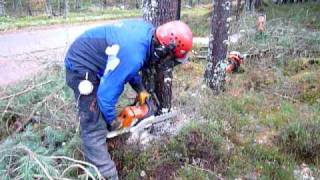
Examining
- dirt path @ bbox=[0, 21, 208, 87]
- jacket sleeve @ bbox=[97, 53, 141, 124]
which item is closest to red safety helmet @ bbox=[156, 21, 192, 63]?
jacket sleeve @ bbox=[97, 53, 141, 124]

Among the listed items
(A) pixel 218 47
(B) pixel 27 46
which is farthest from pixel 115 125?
(B) pixel 27 46

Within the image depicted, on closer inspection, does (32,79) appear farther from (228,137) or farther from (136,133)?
(228,137)

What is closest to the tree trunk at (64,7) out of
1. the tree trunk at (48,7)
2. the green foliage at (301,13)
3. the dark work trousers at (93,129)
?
the tree trunk at (48,7)

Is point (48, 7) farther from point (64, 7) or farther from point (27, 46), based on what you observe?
point (27, 46)

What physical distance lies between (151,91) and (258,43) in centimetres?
678

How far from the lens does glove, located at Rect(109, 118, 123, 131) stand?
4.03m

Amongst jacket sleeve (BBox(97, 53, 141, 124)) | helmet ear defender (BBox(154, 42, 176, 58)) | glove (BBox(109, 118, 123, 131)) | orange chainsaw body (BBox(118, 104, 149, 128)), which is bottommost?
glove (BBox(109, 118, 123, 131))

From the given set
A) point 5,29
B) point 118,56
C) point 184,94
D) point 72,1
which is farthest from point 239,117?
point 72,1

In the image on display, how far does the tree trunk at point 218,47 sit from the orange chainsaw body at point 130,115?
3297 millimetres

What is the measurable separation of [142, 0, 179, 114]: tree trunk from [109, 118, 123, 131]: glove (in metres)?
0.71

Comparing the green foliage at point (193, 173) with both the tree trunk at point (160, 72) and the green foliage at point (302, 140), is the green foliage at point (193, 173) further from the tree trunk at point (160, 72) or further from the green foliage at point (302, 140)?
the green foliage at point (302, 140)

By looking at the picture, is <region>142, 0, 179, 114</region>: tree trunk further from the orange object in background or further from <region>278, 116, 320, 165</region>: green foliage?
the orange object in background

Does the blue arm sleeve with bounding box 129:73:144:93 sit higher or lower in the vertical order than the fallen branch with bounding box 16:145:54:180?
higher

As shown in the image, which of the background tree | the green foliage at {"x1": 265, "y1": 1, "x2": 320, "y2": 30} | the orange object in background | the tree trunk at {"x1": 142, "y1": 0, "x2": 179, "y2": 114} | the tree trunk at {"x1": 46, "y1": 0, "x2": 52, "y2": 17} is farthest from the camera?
the background tree
